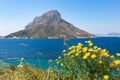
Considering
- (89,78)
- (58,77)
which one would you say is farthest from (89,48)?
(58,77)

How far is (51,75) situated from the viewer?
6.06m

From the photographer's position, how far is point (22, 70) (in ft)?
19.6

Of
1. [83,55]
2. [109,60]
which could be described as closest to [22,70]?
[83,55]

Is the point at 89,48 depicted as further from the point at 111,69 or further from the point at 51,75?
the point at 51,75

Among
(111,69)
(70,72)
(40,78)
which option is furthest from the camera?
(40,78)

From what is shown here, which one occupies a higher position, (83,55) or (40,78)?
(83,55)

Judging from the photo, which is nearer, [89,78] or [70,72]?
[89,78]

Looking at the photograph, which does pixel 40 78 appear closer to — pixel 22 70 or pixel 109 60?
pixel 22 70

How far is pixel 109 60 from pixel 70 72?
92cm

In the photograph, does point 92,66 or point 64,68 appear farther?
point 64,68

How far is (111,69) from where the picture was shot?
5234 mm

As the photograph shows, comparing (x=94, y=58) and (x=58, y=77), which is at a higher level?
(x=94, y=58)

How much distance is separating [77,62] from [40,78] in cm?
137

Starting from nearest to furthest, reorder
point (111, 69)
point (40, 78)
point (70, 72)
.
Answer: point (111, 69)
point (70, 72)
point (40, 78)
